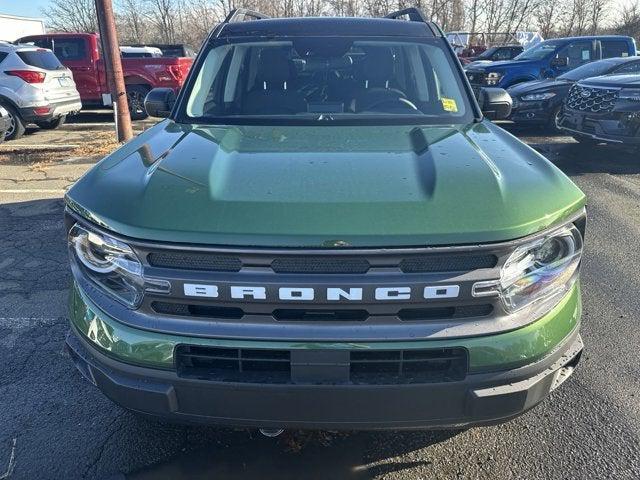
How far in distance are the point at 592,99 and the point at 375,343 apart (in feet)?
26.1

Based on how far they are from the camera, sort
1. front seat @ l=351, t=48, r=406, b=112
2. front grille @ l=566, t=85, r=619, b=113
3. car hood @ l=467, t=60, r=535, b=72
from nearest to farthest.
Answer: front seat @ l=351, t=48, r=406, b=112 < front grille @ l=566, t=85, r=619, b=113 < car hood @ l=467, t=60, r=535, b=72

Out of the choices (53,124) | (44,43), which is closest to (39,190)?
(53,124)

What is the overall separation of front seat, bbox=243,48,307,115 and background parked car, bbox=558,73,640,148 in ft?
20.6

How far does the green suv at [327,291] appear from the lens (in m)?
1.72

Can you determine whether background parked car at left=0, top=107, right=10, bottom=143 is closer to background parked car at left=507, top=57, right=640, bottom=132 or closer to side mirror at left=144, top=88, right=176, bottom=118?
side mirror at left=144, top=88, right=176, bottom=118

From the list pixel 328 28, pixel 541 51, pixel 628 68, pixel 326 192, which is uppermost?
pixel 328 28

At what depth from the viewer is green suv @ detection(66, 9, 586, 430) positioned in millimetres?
1721

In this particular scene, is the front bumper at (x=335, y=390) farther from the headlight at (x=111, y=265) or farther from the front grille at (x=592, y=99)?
the front grille at (x=592, y=99)

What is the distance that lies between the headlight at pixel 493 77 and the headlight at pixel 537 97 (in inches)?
138

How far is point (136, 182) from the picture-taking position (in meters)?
2.02

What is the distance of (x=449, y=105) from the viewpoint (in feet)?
10.2

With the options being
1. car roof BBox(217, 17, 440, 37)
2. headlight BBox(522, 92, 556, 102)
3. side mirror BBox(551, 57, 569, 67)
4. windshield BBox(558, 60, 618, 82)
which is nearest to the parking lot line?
car roof BBox(217, 17, 440, 37)

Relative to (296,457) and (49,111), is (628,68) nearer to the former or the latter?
(296,457)

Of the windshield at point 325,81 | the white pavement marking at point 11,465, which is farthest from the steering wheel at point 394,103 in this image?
the white pavement marking at point 11,465
